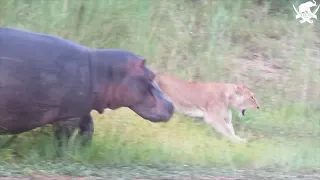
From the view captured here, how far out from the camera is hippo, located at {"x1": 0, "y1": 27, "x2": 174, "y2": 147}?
5.79 m

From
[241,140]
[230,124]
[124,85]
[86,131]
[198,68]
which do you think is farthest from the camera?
[198,68]

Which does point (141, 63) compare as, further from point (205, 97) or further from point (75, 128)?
point (205, 97)

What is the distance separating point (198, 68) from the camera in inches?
374

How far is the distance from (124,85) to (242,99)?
283 cm

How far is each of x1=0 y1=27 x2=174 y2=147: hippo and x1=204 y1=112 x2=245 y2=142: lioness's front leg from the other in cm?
169

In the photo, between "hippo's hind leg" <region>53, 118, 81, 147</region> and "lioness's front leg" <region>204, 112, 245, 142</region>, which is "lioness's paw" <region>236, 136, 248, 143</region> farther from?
"hippo's hind leg" <region>53, 118, 81, 147</region>

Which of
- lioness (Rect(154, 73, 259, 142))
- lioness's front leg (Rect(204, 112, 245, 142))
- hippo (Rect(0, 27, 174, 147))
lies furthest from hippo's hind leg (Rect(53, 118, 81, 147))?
lioness (Rect(154, 73, 259, 142))

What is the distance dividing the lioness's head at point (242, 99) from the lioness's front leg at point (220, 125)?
13.9 inches

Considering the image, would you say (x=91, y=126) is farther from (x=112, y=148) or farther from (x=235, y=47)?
(x=235, y=47)

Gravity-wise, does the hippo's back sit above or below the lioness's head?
below

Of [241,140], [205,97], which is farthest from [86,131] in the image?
[205,97]

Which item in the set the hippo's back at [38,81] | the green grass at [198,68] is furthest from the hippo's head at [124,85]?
the green grass at [198,68]

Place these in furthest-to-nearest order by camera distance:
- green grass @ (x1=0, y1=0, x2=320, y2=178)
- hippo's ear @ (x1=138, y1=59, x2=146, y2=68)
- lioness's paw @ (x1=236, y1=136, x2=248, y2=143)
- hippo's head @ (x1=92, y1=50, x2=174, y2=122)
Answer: lioness's paw @ (x1=236, y1=136, x2=248, y2=143)
green grass @ (x1=0, y1=0, x2=320, y2=178)
hippo's ear @ (x1=138, y1=59, x2=146, y2=68)
hippo's head @ (x1=92, y1=50, x2=174, y2=122)

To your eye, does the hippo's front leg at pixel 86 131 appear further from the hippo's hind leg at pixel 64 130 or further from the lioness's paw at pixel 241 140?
the lioness's paw at pixel 241 140
